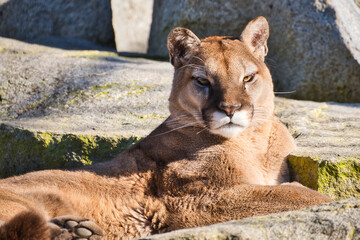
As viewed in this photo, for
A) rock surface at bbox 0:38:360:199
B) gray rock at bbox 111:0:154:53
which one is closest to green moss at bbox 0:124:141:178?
rock surface at bbox 0:38:360:199

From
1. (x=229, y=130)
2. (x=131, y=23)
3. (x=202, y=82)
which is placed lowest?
(x=229, y=130)

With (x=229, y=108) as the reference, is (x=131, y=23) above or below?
above

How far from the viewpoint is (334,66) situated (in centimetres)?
708

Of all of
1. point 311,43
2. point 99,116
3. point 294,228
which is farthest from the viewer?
point 311,43

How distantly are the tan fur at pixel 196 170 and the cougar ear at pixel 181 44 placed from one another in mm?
13

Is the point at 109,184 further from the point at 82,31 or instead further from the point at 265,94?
the point at 82,31

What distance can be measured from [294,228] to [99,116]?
3.70 metres

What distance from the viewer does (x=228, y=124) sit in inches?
151

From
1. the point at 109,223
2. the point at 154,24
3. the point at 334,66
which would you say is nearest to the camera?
the point at 109,223

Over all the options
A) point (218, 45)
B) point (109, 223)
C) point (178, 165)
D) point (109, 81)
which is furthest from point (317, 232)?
point (109, 81)

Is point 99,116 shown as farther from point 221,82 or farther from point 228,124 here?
point 228,124

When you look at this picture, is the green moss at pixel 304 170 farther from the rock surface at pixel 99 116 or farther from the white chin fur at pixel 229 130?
the white chin fur at pixel 229 130

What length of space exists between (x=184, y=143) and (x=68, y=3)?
7.04 meters

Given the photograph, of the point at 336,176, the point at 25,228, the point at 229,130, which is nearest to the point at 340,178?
the point at 336,176
